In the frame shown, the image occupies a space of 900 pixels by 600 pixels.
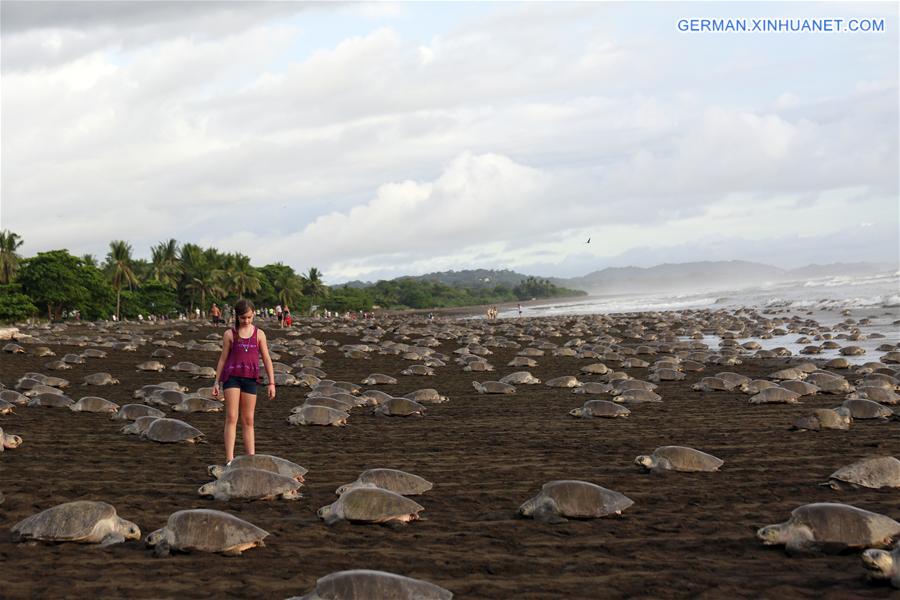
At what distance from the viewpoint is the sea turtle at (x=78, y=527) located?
6.42 meters

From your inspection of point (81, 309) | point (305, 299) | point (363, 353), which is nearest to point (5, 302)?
point (81, 309)

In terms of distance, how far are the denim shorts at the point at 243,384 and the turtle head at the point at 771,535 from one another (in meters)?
5.58

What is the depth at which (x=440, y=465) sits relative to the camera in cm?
970

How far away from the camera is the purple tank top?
9.16 m

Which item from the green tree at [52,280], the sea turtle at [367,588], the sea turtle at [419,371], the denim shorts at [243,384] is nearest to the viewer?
the sea turtle at [367,588]

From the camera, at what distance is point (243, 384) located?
9305 mm

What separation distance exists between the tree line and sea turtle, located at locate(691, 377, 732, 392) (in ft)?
195

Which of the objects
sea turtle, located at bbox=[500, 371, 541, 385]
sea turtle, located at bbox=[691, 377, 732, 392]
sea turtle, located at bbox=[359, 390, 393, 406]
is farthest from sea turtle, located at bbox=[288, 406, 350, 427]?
sea turtle, located at bbox=[691, 377, 732, 392]

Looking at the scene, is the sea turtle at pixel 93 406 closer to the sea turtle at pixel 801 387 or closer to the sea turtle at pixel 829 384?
the sea turtle at pixel 801 387

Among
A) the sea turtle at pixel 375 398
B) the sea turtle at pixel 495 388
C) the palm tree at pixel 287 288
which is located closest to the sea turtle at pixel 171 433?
the sea turtle at pixel 375 398

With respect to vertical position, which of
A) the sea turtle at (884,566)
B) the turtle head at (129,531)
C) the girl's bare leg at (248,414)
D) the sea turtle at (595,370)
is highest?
the girl's bare leg at (248,414)

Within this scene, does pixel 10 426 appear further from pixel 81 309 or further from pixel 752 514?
pixel 81 309

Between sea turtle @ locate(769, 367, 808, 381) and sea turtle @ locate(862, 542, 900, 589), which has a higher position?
sea turtle @ locate(862, 542, 900, 589)

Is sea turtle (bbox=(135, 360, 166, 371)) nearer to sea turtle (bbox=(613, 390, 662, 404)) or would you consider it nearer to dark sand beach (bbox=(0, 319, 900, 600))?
dark sand beach (bbox=(0, 319, 900, 600))
